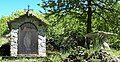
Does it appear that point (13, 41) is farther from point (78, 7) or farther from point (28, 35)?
point (78, 7)

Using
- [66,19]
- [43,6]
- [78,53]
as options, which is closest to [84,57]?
[78,53]

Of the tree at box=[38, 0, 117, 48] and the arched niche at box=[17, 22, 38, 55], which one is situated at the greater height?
the tree at box=[38, 0, 117, 48]

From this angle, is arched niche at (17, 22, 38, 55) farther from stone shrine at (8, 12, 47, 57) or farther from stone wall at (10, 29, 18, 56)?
stone wall at (10, 29, 18, 56)

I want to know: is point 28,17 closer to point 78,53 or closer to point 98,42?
point 98,42

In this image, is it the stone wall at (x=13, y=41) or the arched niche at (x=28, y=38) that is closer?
the stone wall at (x=13, y=41)

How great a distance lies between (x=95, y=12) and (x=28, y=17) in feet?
16.0

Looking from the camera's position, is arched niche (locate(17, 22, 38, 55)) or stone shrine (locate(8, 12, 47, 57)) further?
arched niche (locate(17, 22, 38, 55))

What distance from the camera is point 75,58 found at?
8539 mm

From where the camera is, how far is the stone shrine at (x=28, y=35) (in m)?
21.2

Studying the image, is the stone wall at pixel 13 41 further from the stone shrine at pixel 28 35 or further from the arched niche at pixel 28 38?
the arched niche at pixel 28 38

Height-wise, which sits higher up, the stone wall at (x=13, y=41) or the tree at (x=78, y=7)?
the tree at (x=78, y=7)

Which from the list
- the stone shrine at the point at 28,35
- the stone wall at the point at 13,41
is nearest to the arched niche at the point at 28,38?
the stone shrine at the point at 28,35

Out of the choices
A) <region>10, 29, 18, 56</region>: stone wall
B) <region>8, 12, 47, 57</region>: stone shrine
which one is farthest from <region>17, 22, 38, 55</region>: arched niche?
<region>10, 29, 18, 56</region>: stone wall

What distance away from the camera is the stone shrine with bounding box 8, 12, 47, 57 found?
2123 centimetres
